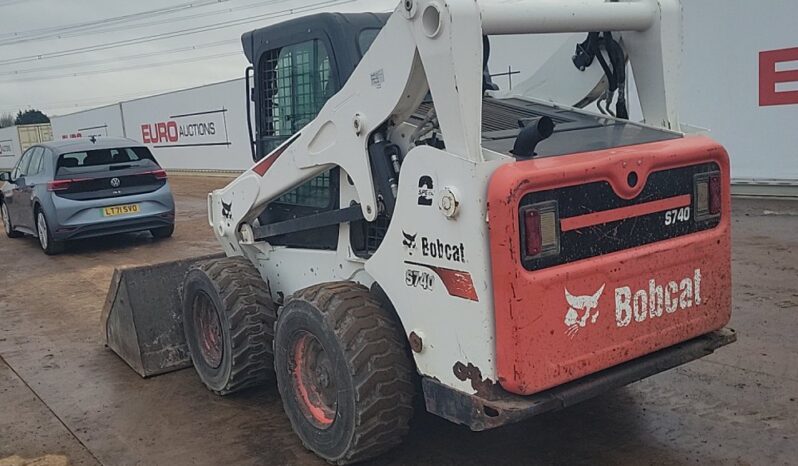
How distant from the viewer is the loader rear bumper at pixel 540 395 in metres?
3.22

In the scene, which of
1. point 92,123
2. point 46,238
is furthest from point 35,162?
point 92,123

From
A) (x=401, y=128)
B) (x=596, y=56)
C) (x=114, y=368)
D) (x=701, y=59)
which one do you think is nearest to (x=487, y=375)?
(x=401, y=128)

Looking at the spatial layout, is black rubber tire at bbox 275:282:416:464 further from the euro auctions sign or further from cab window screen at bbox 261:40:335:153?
the euro auctions sign

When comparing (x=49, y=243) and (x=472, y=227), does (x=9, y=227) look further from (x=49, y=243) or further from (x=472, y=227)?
(x=472, y=227)

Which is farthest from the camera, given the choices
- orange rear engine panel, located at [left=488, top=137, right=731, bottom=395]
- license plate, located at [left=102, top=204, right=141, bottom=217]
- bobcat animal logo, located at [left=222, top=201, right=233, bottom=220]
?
license plate, located at [left=102, top=204, right=141, bottom=217]

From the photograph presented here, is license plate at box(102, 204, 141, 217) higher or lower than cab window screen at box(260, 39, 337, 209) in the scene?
lower

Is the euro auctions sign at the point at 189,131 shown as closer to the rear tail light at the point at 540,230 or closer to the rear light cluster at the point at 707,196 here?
the rear light cluster at the point at 707,196

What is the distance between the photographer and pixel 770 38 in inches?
459

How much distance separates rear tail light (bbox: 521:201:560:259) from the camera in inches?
125

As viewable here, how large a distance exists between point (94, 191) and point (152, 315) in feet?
18.7

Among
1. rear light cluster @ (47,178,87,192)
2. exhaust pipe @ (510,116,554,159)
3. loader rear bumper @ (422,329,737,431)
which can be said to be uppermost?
exhaust pipe @ (510,116,554,159)

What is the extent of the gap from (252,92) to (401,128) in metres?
1.83

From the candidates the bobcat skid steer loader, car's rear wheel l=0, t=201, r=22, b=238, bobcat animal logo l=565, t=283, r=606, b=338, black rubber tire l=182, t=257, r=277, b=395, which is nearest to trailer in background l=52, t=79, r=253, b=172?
car's rear wheel l=0, t=201, r=22, b=238

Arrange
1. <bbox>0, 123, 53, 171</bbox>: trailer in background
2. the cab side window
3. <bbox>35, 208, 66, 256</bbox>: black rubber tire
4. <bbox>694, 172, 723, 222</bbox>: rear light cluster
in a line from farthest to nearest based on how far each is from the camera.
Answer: <bbox>0, 123, 53, 171</bbox>: trailer in background → <bbox>35, 208, 66, 256</bbox>: black rubber tire → the cab side window → <bbox>694, 172, 723, 222</bbox>: rear light cluster
